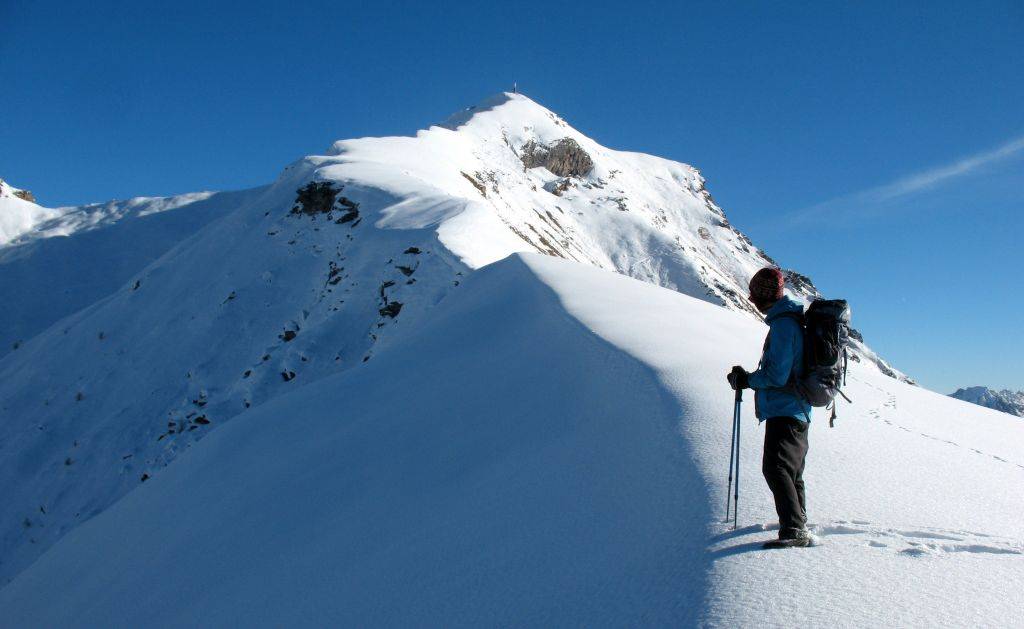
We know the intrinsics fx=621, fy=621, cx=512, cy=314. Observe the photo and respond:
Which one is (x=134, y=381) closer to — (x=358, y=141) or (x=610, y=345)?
(x=610, y=345)

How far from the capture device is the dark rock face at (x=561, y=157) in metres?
66.3

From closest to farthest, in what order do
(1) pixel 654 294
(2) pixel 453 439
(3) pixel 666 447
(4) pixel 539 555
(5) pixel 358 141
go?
1. (4) pixel 539 555
2. (3) pixel 666 447
3. (2) pixel 453 439
4. (1) pixel 654 294
5. (5) pixel 358 141

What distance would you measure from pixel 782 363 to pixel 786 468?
1.80 feet

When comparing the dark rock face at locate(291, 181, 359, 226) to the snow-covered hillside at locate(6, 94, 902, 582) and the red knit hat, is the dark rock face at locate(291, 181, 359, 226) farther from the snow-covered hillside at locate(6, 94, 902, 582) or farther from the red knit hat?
the red knit hat

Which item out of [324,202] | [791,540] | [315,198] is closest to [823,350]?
[791,540]

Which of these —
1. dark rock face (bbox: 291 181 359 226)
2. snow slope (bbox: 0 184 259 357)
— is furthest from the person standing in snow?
snow slope (bbox: 0 184 259 357)

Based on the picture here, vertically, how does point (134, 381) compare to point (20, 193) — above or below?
below

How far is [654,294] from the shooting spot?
10.8 m

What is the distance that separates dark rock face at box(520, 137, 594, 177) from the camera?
2611 inches

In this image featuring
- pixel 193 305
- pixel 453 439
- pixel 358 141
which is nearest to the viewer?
pixel 453 439

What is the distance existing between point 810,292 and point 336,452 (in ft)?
259

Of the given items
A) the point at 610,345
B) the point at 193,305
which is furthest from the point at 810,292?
the point at 610,345

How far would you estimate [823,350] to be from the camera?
10.7 ft

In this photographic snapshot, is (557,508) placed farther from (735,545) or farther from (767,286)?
(767,286)
